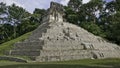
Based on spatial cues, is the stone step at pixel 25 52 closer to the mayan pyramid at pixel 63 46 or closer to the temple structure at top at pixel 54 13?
the mayan pyramid at pixel 63 46

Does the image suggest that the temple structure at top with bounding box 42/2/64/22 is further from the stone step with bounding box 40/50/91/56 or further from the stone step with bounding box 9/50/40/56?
the stone step with bounding box 40/50/91/56

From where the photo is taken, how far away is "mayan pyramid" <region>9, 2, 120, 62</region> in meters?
42.8

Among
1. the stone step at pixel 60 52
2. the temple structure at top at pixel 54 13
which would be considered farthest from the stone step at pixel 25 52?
the temple structure at top at pixel 54 13

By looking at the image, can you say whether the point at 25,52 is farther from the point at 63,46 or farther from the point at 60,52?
the point at 63,46

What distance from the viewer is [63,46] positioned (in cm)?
4528

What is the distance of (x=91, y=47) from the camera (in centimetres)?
4684

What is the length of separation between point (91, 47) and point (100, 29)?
1900 centimetres

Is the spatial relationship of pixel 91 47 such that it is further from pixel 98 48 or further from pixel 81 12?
pixel 81 12

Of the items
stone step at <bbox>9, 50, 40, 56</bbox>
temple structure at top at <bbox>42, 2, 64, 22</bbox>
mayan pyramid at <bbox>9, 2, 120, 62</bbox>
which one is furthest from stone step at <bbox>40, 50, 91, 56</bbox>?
temple structure at top at <bbox>42, 2, 64, 22</bbox>

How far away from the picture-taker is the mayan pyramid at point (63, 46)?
42.8 m

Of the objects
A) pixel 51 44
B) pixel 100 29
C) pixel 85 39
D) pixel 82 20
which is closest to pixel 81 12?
pixel 82 20

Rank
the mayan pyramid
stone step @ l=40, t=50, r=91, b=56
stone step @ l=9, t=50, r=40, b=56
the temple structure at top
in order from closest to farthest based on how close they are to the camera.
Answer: stone step @ l=40, t=50, r=91, b=56 → the mayan pyramid → stone step @ l=9, t=50, r=40, b=56 → the temple structure at top

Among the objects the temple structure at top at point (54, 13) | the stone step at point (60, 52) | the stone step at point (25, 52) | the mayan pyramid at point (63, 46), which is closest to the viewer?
the stone step at point (60, 52)

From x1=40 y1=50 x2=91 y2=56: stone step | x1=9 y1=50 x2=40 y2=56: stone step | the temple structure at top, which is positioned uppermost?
the temple structure at top
